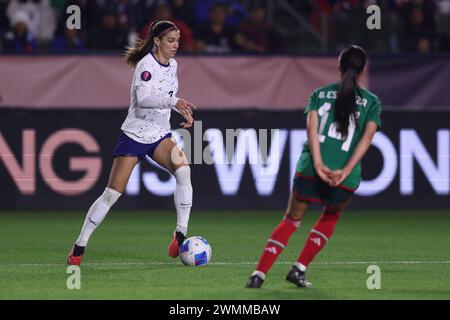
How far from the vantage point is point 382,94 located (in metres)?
18.8

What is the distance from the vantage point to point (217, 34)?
19766mm

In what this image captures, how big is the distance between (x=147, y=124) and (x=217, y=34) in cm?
883

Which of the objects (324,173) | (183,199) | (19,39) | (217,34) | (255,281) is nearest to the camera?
(324,173)

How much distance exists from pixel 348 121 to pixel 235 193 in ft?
25.8

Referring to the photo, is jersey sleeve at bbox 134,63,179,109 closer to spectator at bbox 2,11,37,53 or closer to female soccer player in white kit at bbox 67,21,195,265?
female soccer player in white kit at bbox 67,21,195,265

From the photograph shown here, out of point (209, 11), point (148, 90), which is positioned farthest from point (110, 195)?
point (209, 11)

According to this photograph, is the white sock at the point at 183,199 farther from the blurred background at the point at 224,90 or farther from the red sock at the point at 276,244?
the blurred background at the point at 224,90

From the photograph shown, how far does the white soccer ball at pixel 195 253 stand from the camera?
1093 cm

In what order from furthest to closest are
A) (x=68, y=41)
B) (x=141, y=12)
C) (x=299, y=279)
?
1. (x=141, y=12)
2. (x=68, y=41)
3. (x=299, y=279)

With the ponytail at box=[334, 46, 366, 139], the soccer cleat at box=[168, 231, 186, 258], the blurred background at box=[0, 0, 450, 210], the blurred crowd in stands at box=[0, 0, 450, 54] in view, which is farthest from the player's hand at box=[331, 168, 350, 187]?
the blurred crowd in stands at box=[0, 0, 450, 54]

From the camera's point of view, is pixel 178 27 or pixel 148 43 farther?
pixel 178 27

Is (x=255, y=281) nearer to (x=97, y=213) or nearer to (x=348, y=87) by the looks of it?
(x=348, y=87)

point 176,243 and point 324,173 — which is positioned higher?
point 324,173

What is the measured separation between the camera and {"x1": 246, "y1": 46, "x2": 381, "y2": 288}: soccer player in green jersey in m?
9.09
